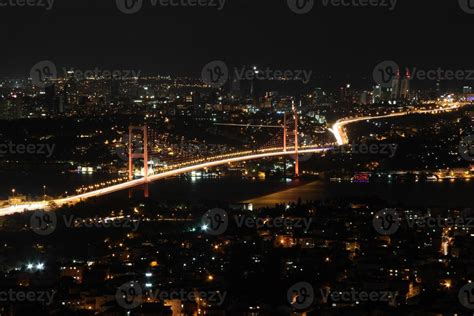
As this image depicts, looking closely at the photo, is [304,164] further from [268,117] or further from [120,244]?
[120,244]

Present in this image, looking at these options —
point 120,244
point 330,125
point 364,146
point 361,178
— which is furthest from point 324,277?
point 330,125
